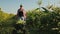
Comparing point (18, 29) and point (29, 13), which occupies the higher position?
point (29, 13)

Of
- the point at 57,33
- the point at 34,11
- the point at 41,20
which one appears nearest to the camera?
the point at 57,33

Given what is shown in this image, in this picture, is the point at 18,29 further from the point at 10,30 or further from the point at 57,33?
the point at 57,33

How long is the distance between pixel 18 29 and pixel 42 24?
3.23 ft

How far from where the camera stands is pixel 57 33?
864 centimetres

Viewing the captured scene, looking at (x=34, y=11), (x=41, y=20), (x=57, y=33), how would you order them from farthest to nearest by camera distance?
(x=34, y=11)
(x=41, y=20)
(x=57, y=33)

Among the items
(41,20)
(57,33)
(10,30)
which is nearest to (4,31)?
(10,30)

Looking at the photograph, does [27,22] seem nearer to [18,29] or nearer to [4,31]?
[18,29]

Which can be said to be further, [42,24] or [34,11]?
[34,11]

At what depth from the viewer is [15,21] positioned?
31.2 ft

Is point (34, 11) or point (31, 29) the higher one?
point (34, 11)

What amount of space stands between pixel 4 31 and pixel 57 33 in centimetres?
230

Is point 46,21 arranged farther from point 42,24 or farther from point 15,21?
point 15,21

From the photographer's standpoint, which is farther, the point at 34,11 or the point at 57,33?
the point at 34,11

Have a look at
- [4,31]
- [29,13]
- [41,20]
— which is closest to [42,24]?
[41,20]
